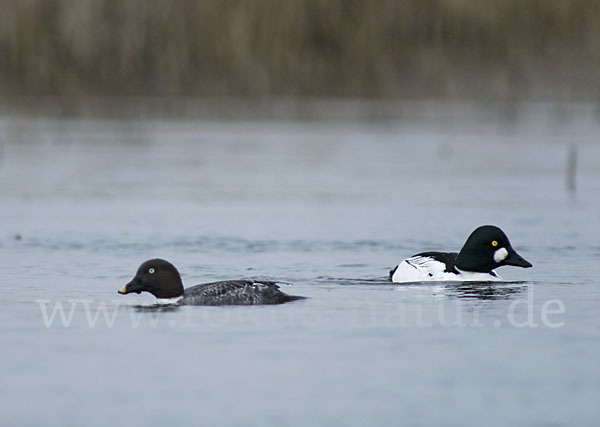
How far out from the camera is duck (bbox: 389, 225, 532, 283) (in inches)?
483

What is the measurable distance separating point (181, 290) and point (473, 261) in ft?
10.1

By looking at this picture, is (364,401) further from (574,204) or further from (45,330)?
(574,204)

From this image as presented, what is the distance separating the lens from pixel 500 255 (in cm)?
A: 1238

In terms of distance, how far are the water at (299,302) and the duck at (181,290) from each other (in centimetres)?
25

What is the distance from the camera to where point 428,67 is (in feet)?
122

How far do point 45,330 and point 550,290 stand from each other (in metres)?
4.89

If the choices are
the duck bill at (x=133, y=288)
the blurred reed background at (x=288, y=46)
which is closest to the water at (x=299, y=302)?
the duck bill at (x=133, y=288)

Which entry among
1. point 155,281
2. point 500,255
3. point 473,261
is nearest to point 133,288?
point 155,281

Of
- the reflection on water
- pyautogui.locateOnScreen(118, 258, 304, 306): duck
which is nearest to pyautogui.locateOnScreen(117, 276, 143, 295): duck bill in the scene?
pyautogui.locateOnScreen(118, 258, 304, 306): duck

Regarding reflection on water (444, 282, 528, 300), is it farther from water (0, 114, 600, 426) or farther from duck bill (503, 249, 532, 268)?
duck bill (503, 249, 532, 268)

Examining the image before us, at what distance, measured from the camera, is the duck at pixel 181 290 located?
10797mm

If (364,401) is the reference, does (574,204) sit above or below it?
above

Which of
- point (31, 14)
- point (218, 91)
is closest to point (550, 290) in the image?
point (31, 14)

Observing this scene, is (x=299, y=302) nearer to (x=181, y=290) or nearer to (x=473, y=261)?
(x=181, y=290)
